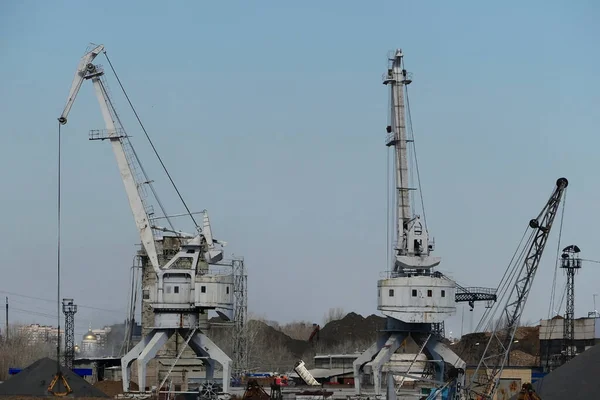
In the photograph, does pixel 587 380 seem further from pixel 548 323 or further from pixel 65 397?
pixel 548 323

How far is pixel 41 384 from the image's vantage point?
90.1m

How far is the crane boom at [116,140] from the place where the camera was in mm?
94500

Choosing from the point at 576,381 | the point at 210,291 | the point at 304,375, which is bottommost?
the point at 304,375

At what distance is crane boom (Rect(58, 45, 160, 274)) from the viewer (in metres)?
94.5

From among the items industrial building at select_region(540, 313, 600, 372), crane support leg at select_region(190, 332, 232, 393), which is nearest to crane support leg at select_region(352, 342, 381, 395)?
crane support leg at select_region(190, 332, 232, 393)

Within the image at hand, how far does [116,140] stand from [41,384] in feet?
67.1

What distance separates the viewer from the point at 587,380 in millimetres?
70500

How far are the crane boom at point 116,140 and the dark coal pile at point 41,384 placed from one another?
11190 mm

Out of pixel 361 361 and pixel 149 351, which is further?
pixel 361 361

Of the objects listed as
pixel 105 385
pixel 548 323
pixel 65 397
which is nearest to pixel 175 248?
pixel 105 385

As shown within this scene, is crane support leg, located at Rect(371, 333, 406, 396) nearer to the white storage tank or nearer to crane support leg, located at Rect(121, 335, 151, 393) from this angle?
the white storage tank

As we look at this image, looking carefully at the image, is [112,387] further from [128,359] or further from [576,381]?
[576,381]

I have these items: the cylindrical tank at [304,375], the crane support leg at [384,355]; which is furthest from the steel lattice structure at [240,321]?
the crane support leg at [384,355]

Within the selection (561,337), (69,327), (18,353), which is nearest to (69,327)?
(69,327)
